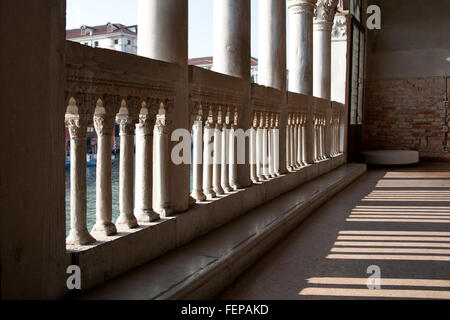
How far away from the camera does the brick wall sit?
12.8 metres

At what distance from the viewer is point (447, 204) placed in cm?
555

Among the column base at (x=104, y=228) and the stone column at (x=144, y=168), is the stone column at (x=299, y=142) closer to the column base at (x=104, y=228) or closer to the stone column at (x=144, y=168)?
the stone column at (x=144, y=168)

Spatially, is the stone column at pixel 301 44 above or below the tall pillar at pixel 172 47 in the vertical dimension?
above

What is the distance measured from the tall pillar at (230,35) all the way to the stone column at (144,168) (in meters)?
1.46

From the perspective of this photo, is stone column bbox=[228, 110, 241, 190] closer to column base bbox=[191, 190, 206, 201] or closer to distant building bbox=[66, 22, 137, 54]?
column base bbox=[191, 190, 206, 201]

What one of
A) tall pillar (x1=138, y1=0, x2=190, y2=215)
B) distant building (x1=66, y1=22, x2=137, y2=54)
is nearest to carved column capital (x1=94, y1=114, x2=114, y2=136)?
tall pillar (x1=138, y1=0, x2=190, y2=215)

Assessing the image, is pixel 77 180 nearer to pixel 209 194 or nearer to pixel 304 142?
pixel 209 194

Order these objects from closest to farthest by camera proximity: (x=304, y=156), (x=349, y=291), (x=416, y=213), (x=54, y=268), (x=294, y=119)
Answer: (x=54, y=268), (x=349, y=291), (x=416, y=213), (x=294, y=119), (x=304, y=156)

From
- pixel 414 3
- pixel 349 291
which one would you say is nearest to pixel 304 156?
pixel 349 291

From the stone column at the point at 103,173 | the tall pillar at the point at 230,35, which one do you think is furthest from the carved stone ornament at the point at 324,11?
the stone column at the point at 103,173

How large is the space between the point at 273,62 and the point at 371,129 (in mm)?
8814

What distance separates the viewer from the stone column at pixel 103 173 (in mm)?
2373

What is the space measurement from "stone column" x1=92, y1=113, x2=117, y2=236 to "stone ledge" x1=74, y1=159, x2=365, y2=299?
0.28 metres

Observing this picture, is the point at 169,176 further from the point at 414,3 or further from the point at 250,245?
the point at 414,3
